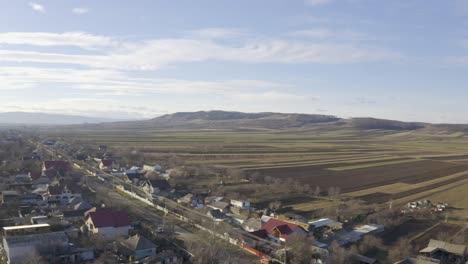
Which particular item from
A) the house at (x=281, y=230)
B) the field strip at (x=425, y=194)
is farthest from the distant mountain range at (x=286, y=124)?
the house at (x=281, y=230)

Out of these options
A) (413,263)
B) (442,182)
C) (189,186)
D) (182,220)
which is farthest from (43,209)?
(442,182)

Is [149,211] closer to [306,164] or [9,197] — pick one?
[9,197]

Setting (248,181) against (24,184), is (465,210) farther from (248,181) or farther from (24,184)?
(24,184)

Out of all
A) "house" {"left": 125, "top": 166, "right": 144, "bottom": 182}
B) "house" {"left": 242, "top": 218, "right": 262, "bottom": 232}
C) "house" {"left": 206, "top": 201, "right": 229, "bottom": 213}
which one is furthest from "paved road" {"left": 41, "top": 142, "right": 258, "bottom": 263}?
"house" {"left": 242, "top": 218, "right": 262, "bottom": 232}

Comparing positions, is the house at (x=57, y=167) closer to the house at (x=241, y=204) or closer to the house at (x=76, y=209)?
the house at (x=76, y=209)

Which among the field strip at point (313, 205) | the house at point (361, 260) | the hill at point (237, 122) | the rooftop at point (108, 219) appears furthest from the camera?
the hill at point (237, 122)
